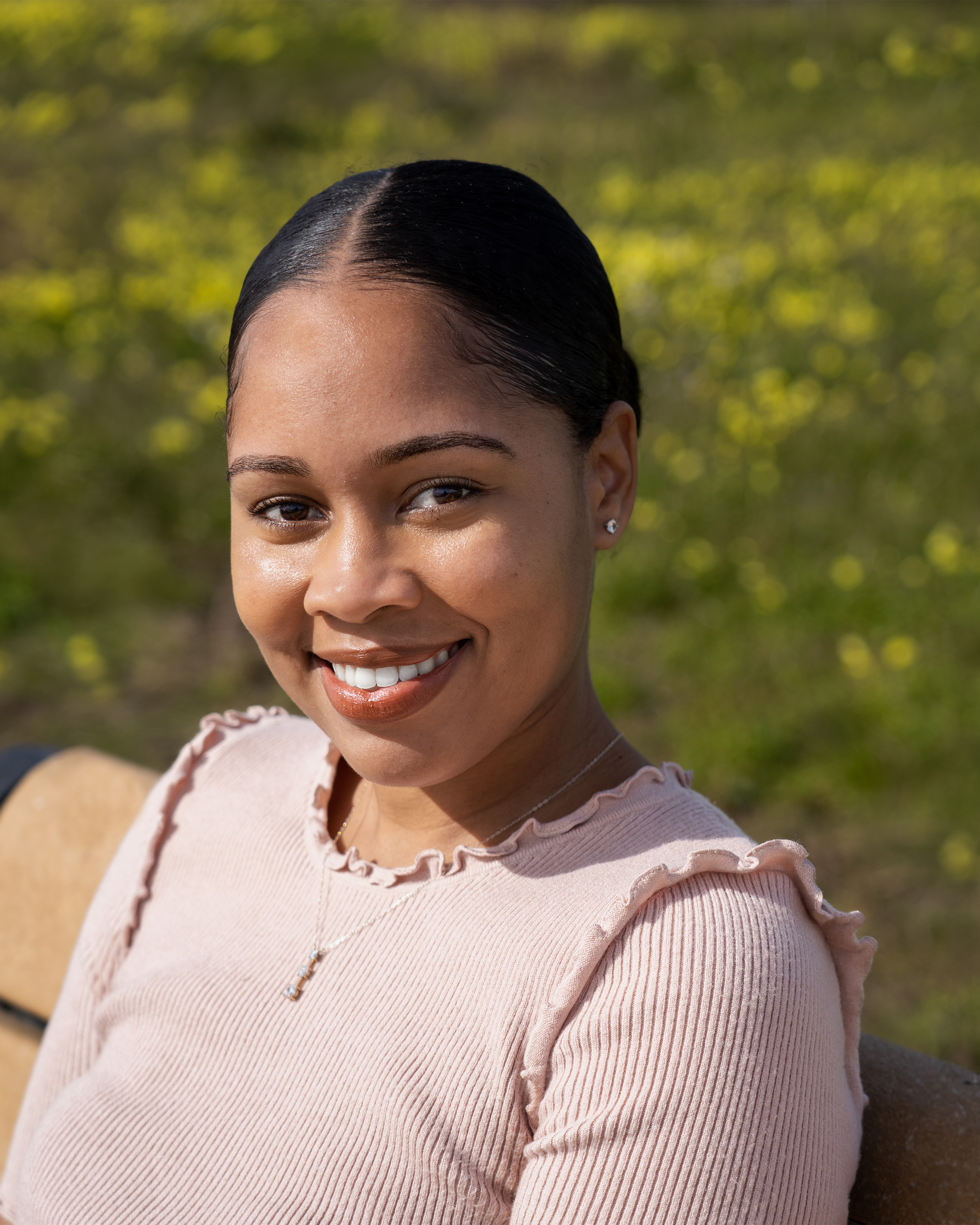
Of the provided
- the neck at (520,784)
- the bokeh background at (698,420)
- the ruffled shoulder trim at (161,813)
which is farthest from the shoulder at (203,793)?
the bokeh background at (698,420)

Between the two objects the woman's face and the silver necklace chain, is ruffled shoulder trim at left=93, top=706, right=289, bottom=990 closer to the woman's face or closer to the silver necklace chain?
the silver necklace chain

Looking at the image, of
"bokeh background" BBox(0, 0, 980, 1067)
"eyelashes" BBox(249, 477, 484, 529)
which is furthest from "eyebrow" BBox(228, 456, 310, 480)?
"bokeh background" BBox(0, 0, 980, 1067)

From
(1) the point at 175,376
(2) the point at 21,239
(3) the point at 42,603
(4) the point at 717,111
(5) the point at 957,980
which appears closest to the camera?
(5) the point at 957,980

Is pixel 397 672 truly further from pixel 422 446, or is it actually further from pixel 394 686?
pixel 422 446

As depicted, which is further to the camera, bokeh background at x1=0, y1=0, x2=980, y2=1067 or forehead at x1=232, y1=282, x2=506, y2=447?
bokeh background at x1=0, y1=0, x2=980, y2=1067

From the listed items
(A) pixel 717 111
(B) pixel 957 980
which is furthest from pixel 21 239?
(B) pixel 957 980

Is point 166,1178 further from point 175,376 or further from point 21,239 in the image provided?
point 21,239

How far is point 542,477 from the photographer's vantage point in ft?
4.22

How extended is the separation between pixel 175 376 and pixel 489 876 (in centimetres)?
552

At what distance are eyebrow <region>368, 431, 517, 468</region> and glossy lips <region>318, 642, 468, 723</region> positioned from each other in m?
0.21

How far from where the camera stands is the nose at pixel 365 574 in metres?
1.25

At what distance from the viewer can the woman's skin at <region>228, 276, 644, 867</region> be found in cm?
124

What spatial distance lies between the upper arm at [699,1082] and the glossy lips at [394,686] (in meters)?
0.33

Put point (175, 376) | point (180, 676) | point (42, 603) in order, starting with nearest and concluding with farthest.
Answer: point (180, 676), point (42, 603), point (175, 376)
